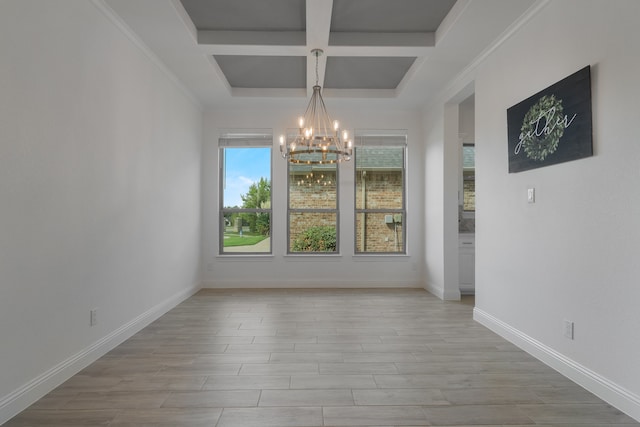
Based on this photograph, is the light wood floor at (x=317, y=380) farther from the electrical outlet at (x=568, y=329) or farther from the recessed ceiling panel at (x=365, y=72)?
the recessed ceiling panel at (x=365, y=72)

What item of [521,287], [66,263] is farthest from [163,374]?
[521,287]

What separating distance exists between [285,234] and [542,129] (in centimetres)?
396

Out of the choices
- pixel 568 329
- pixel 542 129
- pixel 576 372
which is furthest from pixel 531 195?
pixel 576 372

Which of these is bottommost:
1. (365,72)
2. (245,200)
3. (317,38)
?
(245,200)

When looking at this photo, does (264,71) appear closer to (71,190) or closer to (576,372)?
(71,190)

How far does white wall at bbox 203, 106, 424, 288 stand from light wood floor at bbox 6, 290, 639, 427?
6.09 ft

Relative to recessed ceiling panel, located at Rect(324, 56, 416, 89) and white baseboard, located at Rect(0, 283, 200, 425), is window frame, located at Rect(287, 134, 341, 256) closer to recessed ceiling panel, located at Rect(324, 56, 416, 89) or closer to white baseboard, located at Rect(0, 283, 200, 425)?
recessed ceiling panel, located at Rect(324, 56, 416, 89)

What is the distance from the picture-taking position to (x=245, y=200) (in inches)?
244

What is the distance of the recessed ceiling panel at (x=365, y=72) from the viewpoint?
14.8ft

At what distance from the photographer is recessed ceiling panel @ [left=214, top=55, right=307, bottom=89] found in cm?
451

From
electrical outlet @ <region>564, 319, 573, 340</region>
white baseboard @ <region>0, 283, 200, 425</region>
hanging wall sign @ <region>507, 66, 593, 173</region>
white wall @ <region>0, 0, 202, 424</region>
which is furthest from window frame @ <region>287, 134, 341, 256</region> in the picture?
electrical outlet @ <region>564, 319, 573, 340</region>

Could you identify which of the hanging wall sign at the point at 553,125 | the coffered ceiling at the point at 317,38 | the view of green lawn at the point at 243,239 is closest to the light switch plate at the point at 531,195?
the hanging wall sign at the point at 553,125

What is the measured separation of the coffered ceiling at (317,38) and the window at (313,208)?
1.45m

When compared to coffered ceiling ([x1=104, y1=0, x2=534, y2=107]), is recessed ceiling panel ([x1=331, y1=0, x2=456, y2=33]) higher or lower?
higher
